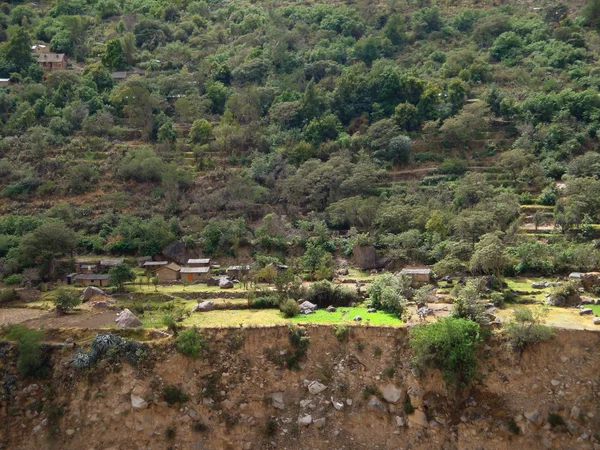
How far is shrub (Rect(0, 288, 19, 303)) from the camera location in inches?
1058

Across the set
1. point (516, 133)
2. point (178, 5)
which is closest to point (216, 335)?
point (516, 133)

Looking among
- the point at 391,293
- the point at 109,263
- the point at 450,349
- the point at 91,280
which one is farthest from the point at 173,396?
the point at 109,263

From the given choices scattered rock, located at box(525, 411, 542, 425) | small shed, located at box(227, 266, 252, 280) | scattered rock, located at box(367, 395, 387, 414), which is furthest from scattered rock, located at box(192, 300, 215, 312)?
scattered rock, located at box(525, 411, 542, 425)

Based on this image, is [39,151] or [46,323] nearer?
[46,323]

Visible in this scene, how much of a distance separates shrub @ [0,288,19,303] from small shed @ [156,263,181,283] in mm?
5692

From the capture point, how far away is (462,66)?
1799 inches

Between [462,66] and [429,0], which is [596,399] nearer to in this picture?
[462,66]

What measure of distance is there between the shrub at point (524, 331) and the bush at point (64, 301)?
49.3ft

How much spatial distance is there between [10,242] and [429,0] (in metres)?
41.6

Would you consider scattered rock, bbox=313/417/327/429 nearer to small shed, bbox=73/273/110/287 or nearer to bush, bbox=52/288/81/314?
bush, bbox=52/288/81/314

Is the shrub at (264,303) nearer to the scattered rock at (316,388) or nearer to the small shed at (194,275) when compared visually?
the scattered rock at (316,388)

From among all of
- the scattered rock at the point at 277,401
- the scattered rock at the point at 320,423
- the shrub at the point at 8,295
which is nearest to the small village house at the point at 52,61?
the shrub at the point at 8,295

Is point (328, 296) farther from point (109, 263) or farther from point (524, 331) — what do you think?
point (109, 263)

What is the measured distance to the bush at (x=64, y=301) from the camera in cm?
2464
